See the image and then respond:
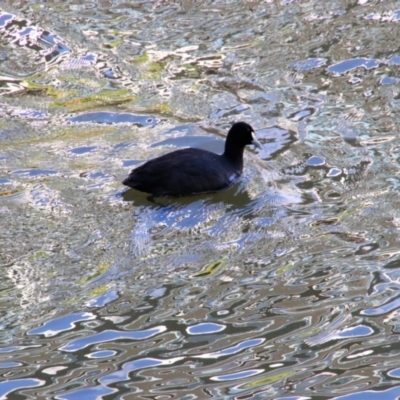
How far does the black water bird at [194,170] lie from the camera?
7.81 metres

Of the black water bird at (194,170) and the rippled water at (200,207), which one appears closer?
the rippled water at (200,207)

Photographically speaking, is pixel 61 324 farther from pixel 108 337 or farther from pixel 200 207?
pixel 200 207

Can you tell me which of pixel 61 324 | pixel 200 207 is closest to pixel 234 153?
pixel 200 207

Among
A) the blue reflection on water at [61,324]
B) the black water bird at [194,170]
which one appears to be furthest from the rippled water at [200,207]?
the black water bird at [194,170]

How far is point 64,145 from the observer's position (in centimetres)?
875

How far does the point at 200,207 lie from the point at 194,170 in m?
0.35

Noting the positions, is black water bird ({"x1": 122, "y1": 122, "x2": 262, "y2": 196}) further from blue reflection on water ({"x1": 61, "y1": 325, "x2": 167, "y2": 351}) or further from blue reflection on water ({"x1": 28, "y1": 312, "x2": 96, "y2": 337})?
blue reflection on water ({"x1": 61, "y1": 325, "x2": 167, "y2": 351})

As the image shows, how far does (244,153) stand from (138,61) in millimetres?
2377

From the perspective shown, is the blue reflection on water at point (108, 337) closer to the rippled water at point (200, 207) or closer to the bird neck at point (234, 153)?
the rippled water at point (200, 207)

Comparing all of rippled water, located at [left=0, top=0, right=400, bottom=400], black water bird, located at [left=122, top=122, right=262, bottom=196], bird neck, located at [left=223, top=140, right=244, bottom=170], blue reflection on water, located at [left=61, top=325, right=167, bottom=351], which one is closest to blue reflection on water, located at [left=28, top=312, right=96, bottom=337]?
rippled water, located at [left=0, top=0, right=400, bottom=400]

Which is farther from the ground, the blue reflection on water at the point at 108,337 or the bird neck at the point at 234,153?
the bird neck at the point at 234,153

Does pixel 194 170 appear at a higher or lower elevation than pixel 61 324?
higher

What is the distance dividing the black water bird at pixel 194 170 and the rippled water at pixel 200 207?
0.13m

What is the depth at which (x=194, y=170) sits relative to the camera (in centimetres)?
802
